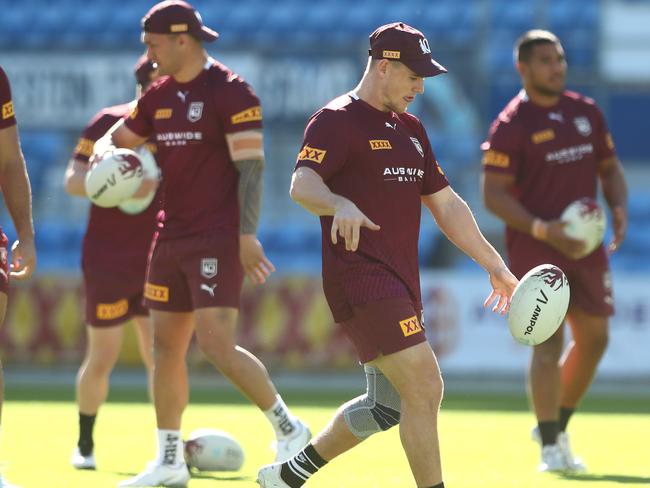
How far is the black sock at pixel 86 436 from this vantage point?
27.3 ft

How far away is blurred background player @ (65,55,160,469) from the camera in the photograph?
8.61m

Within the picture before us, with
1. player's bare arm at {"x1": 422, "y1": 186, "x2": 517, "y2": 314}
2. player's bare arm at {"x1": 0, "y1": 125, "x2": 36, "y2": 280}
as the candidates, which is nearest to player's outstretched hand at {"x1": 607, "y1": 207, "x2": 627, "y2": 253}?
player's bare arm at {"x1": 422, "y1": 186, "x2": 517, "y2": 314}

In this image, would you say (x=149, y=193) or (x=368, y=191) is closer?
(x=368, y=191)

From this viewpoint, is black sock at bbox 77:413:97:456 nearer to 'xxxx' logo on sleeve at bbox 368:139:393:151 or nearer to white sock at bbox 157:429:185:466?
white sock at bbox 157:429:185:466

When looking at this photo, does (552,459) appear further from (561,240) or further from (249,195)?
(249,195)

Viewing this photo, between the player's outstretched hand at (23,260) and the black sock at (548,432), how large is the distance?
11.9ft

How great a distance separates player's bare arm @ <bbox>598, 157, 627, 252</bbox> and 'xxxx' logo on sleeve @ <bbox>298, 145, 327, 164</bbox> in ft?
11.9

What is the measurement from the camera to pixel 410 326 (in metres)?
5.89

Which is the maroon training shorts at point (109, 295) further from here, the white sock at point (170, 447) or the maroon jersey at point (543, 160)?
the maroon jersey at point (543, 160)

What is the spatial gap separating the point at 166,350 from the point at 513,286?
2.11 metres

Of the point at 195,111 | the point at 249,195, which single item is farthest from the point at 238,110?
the point at 249,195

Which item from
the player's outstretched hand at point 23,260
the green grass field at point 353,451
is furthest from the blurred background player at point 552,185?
the player's outstretched hand at point 23,260

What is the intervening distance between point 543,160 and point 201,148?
99.2 inches

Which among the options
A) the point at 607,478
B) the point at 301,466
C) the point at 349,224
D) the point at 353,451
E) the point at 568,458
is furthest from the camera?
the point at 353,451
